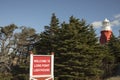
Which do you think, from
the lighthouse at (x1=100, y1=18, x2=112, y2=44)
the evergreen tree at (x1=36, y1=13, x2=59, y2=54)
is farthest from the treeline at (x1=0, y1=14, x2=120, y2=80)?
the lighthouse at (x1=100, y1=18, x2=112, y2=44)

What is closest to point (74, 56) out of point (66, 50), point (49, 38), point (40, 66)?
point (66, 50)

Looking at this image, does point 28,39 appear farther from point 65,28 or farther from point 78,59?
point 78,59

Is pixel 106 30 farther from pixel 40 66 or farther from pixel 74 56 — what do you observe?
pixel 40 66

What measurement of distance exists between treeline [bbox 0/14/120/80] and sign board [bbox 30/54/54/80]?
923 inches

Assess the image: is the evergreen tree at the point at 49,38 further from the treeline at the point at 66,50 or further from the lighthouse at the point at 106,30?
the lighthouse at the point at 106,30

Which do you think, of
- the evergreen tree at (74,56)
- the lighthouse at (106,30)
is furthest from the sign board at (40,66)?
the lighthouse at (106,30)

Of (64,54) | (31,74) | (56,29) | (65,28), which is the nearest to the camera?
(31,74)

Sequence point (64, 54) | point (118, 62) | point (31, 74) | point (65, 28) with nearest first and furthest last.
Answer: point (31, 74) < point (64, 54) < point (65, 28) < point (118, 62)

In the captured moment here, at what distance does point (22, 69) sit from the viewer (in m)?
40.2

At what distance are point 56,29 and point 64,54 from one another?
8.26 meters

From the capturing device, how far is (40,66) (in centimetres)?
1128

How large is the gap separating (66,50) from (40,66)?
24.9 m

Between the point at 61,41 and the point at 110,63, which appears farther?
the point at 110,63

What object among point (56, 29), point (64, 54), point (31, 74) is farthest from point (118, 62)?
point (31, 74)
